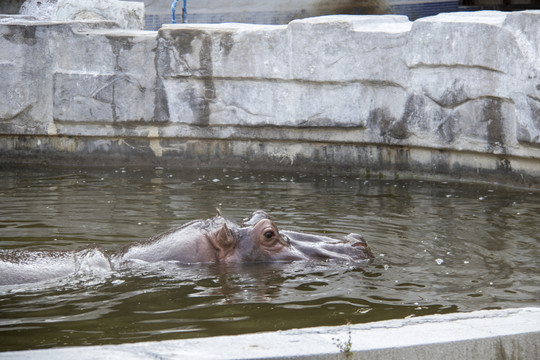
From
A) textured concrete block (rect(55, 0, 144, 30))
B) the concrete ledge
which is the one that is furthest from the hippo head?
textured concrete block (rect(55, 0, 144, 30))

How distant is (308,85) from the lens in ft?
27.0

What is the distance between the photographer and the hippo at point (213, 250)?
4223 millimetres

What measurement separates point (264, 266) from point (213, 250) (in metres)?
0.28

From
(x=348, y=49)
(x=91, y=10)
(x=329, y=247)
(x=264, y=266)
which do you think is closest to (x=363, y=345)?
(x=264, y=266)

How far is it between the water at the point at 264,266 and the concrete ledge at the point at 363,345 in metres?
0.90

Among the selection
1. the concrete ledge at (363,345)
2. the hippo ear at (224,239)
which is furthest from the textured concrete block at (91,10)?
the concrete ledge at (363,345)

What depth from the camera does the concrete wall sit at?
23.7 feet

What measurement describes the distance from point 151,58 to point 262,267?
477 cm

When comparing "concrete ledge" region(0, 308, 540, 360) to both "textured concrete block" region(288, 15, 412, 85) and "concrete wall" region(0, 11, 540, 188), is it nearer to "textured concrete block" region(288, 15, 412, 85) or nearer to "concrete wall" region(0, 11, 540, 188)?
"concrete wall" region(0, 11, 540, 188)

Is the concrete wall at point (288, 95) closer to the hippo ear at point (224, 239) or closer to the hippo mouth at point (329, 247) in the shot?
the hippo mouth at point (329, 247)

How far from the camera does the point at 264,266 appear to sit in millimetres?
4371

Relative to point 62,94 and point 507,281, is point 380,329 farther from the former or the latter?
point 62,94

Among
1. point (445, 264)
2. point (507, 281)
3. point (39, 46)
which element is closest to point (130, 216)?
point (445, 264)

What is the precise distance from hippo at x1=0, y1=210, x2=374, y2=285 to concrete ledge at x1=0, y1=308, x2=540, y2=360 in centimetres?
184
